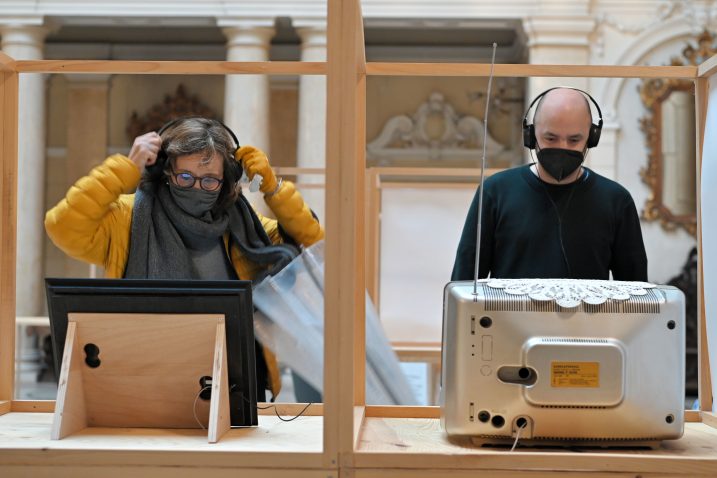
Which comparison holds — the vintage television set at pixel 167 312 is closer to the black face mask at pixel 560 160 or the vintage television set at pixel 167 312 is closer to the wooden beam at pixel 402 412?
the wooden beam at pixel 402 412

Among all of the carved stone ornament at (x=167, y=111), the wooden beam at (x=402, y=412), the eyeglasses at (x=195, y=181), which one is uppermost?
the carved stone ornament at (x=167, y=111)

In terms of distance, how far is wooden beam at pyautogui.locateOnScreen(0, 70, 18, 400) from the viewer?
171 centimetres

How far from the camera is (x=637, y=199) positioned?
8469 millimetres

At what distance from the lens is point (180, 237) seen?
2.02 m

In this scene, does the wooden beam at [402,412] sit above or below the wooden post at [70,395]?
below

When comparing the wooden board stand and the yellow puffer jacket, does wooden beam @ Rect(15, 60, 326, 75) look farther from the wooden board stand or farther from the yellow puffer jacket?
the wooden board stand

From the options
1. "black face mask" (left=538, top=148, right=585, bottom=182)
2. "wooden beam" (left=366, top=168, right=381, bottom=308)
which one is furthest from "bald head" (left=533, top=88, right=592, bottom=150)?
"wooden beam" (left=366, top=168, right=381, bottom=308)

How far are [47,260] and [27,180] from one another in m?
2.12

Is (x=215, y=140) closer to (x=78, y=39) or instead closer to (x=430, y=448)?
(x=430, y=448)

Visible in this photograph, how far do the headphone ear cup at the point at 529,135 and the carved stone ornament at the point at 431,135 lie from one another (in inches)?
325

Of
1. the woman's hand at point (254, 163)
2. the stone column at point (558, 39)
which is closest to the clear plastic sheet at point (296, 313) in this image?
the woman's hand at point (254, 163)

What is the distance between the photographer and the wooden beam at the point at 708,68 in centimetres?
166

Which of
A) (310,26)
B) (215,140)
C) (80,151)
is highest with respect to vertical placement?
(310,26)

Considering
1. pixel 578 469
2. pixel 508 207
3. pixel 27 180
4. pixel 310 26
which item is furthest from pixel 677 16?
pixel 578 469
